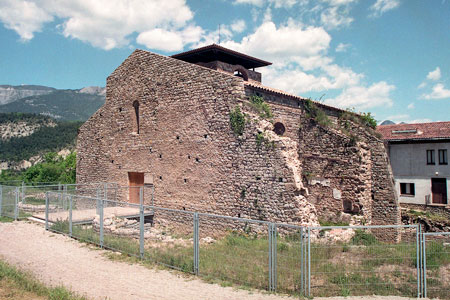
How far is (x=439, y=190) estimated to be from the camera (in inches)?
1135

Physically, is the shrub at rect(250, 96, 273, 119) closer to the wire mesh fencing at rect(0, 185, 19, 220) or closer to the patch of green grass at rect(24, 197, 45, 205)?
the wire mesh fencing at rect(0, 185, 19, 220)

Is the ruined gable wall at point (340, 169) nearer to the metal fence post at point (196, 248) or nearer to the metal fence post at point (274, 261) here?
the metal fence post at point (196, 248)

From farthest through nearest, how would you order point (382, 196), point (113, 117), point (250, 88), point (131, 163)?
1. point (113, 117)
2. point (131, 163)
3. point (382, 196)
4. point (250, 88)

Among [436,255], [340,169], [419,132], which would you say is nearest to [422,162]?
[419,132]

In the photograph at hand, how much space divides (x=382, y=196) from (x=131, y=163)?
480 inches

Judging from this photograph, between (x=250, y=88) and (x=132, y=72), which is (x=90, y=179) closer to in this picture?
(x=132, y=72)

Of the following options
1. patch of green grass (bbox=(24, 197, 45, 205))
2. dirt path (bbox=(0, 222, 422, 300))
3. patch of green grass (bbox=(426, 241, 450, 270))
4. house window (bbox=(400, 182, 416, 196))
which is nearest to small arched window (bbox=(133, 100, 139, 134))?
patch of green grass (bbox=(24, 197, 45, 205))

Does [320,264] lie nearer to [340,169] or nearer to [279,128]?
[340,169]

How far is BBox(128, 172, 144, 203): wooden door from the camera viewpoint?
56.7ft

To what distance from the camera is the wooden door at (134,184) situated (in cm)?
1728

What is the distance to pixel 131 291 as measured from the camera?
736cm

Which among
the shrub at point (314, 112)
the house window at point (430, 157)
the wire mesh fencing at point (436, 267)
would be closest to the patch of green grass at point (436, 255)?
the wire mesh fencing at point (436, 267)

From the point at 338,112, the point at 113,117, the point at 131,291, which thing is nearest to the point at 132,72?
the point at 113,117

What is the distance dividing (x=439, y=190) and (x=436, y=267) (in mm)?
24751
